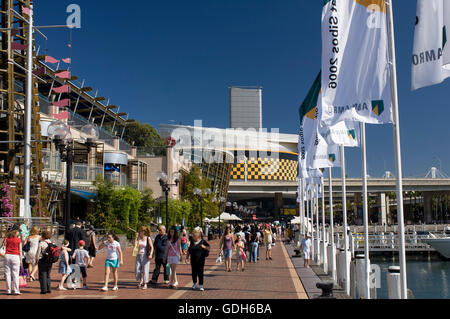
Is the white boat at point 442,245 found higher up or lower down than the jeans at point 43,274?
lower down

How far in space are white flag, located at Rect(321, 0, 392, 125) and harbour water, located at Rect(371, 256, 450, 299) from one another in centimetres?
1556

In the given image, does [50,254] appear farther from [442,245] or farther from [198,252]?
[442,245]

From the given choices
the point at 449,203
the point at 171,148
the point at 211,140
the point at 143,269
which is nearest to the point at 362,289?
the point at 143,269

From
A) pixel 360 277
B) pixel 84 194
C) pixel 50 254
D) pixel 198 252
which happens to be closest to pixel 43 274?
pixel 50 254

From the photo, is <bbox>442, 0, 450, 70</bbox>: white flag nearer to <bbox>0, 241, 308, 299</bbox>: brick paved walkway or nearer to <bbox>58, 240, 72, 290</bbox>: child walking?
<bbox>0, 241, 308, 299</bbox>: brick paved walkway

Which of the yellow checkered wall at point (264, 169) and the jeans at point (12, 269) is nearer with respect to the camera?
the jeans at point (12, 269)

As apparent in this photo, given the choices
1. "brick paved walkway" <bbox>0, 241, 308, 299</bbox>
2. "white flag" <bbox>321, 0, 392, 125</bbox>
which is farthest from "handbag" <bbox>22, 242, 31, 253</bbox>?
"white flag" <bbox>321, 0, 392, 125</bbox>

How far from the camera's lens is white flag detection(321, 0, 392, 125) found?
8672 mm

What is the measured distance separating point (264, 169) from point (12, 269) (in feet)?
355

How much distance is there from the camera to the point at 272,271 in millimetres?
18641

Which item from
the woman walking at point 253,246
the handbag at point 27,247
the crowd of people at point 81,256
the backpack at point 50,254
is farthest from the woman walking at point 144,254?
the woman walking at point 253,246

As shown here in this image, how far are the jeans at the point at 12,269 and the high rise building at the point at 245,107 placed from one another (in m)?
183

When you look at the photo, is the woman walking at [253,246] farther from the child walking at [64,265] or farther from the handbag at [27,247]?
the handbag at [27,247]

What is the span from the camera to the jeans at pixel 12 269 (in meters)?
11.4
